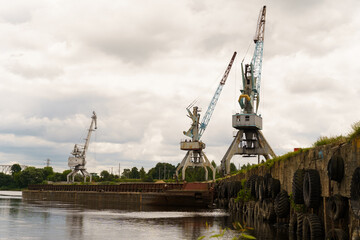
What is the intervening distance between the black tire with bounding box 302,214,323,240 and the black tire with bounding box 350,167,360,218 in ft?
13.0

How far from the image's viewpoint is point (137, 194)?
218 ft

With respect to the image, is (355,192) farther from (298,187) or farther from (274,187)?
(274,187)

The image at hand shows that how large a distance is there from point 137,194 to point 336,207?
52.1 meters

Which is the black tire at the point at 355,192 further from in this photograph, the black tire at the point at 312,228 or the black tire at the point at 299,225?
the black tire at the point at 299,225

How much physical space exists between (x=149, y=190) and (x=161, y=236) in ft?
140

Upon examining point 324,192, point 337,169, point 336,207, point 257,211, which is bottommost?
point 257,211

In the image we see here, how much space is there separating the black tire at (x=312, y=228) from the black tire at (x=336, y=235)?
116 cm

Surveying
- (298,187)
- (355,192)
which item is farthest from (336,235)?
(298,187)

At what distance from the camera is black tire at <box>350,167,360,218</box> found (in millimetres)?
14906

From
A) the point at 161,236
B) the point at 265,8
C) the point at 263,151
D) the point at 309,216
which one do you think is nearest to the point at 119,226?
the point at 161,236

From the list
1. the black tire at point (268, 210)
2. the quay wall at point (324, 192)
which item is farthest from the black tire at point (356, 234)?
the black tire at point (268, 210)

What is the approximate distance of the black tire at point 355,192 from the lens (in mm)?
14906

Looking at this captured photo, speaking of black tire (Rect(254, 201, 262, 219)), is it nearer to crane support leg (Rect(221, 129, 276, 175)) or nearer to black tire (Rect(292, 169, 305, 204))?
black tire (Rect(292, 169, 305, 204))

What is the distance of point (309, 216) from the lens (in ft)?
64.5
